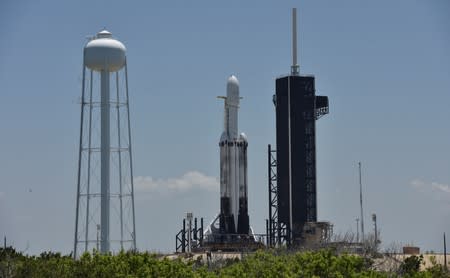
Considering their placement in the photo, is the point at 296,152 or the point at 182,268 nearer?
the point at 182,268

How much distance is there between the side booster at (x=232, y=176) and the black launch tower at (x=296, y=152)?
5346 millimetres

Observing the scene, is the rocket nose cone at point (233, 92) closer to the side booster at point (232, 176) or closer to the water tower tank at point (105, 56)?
the side booster at point (232, 176)

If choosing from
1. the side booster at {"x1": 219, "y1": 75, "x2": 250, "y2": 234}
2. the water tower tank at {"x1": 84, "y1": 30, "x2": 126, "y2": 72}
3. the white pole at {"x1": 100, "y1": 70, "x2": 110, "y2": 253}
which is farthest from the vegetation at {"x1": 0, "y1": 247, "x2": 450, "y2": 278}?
the side booster at {"x1": 219, "y1": 75, "x2": 250, "y2": 234}

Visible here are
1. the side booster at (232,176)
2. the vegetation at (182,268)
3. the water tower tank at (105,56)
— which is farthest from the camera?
the side booster at (232,176)

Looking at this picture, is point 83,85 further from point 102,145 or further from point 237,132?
point 237,132

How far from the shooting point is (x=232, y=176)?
326 ft

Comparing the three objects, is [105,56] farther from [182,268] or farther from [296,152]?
[182,268]

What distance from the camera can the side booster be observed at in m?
99.1

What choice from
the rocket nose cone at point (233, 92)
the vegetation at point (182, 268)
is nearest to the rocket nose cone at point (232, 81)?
the rocket nose cone at point (233, 92)

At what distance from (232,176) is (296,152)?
8922mm

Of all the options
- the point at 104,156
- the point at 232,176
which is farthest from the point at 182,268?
the point at 232,176

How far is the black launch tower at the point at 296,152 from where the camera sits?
308 feet

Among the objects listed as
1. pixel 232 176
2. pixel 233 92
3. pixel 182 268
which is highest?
pixel 233 92

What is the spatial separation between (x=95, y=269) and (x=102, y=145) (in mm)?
43441
